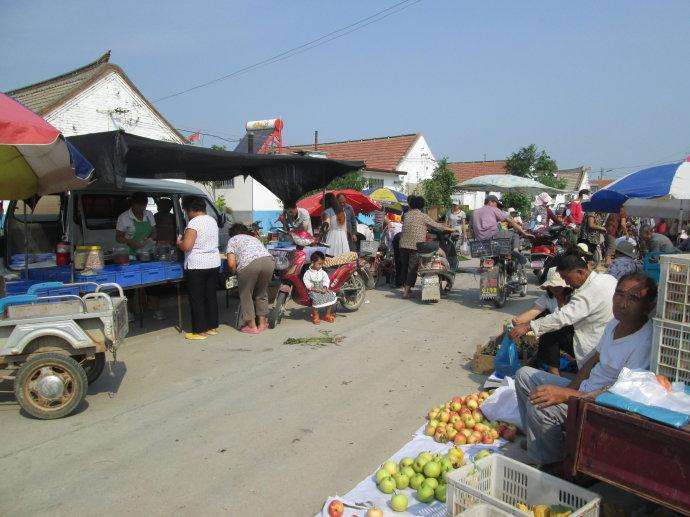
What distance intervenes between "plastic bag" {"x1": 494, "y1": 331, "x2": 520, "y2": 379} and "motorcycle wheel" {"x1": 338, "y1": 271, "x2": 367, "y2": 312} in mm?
3745

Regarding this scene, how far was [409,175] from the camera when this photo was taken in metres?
33.3

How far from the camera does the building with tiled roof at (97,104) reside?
17281 millimetres

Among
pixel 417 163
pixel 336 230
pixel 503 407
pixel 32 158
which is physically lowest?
pixel 503 407

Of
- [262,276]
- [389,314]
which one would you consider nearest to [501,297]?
[389,314]

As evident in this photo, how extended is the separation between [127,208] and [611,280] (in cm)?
662

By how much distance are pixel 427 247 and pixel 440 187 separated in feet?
65.5

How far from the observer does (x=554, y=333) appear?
516 cm

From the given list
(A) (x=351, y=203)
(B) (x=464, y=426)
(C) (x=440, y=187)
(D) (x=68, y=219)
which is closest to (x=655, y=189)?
(B) (x=464, y=426)

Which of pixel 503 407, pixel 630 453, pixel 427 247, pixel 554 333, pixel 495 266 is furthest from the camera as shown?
pixel 427 247

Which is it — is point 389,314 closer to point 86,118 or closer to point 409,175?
point 86,118

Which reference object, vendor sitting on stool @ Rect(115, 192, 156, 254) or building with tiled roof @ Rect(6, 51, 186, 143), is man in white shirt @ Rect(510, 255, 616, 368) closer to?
vendor sitting on stool @ Rect(115, 192, 156, 254)

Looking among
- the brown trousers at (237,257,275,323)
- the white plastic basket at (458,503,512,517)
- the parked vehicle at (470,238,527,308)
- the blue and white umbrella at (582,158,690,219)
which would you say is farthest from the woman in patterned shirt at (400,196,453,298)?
the white plastic basket at (458,503,512,517)

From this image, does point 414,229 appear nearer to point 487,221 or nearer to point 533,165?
point 487,221

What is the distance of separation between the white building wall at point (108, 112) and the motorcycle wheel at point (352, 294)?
13116mm
